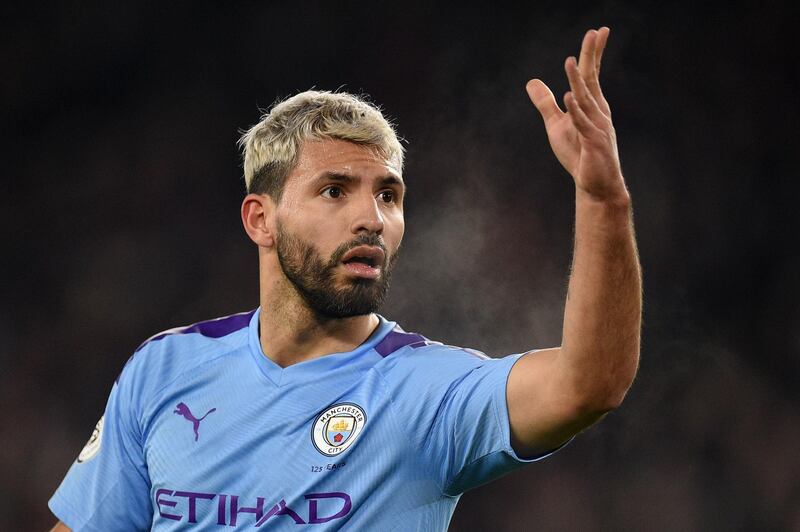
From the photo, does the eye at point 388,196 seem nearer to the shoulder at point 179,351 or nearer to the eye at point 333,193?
the eye at point 333,193

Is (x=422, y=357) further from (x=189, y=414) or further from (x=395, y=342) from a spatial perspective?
(x=189, y=414)

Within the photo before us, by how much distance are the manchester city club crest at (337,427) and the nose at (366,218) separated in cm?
49

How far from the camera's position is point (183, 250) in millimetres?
5867

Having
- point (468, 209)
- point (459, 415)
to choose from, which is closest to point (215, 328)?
point (459, 415)

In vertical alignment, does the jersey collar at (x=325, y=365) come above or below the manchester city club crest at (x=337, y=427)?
above

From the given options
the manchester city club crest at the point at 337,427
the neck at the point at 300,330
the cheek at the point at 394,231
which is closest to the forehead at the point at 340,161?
the cheek at the point at 394,231

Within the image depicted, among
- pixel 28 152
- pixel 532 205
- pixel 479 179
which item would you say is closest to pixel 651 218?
pixel 532 205

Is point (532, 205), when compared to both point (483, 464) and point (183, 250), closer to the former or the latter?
point (183, 250)

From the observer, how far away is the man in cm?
190

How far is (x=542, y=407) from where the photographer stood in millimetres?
2035

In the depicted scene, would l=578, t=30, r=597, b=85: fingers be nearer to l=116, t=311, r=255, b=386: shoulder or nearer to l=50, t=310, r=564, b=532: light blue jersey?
l=50, t=310, r=564, b=532: light blue jersey

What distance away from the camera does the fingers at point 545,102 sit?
199 cm

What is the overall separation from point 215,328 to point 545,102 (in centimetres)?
144

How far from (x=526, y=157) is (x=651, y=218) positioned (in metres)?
0.87
